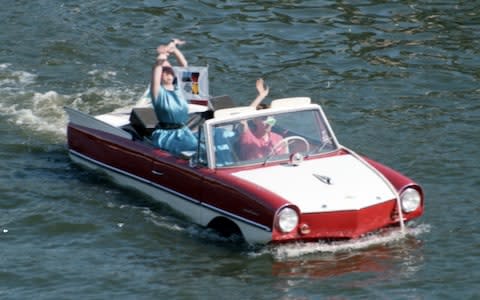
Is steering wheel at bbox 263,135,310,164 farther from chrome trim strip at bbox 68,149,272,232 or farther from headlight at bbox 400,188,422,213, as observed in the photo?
headlight at bbox 400,188,422,213

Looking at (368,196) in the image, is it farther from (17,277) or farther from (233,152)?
(17,277)

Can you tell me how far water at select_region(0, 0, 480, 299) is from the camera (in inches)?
444

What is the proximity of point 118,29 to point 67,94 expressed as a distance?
3.74 metres

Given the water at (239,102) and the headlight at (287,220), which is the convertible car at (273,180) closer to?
the headlight at (287,220)

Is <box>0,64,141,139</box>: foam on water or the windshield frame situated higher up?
the windshield frame

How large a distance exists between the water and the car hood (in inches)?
19.2

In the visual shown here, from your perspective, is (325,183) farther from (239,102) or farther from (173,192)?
(239,102)

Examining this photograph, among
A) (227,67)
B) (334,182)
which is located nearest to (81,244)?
(334,182)

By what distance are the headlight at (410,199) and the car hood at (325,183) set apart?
18cm

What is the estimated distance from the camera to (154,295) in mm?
10914

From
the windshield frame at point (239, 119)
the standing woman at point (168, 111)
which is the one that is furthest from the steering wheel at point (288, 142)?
the standing woman at point (168, 111)

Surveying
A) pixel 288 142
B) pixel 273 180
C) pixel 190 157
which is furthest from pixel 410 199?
pixel 190 157

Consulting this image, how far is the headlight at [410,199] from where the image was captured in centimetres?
1182

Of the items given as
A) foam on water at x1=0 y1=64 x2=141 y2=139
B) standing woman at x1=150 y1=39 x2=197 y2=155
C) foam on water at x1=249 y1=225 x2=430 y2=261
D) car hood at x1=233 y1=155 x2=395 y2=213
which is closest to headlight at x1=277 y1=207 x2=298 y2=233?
car hood at x1=233 y1=155 x2=395 y2=213
